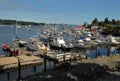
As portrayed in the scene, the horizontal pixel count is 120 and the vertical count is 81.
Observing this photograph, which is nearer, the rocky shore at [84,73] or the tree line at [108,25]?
the rocky shore at [84,73]

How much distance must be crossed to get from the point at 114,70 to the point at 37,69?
11.5 meters

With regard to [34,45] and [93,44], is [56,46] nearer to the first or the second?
[34,45]

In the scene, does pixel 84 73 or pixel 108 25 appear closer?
pixel 84 73

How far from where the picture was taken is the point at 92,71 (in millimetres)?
21438

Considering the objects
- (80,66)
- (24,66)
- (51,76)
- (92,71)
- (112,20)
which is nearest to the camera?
(51,76)

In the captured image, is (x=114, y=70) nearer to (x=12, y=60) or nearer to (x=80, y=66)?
(x=80, y=66)

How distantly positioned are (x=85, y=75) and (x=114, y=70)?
16.5 feet

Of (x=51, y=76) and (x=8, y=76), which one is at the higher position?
(x=51, y=76)

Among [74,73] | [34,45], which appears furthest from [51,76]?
[34,45]

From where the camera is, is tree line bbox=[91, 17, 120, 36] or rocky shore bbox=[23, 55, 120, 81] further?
tree line bbox=[91, 17, 120, 36]

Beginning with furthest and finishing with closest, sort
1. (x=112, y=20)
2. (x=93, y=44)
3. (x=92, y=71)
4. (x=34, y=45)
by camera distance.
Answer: (x=112, y=20)
(x=93, y=44)
(x=34, y=45)
(x=92, y=71)

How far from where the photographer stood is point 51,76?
19172 mm

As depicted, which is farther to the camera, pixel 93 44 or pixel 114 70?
pixel 93 44

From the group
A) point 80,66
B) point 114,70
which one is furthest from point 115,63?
point 80,66
